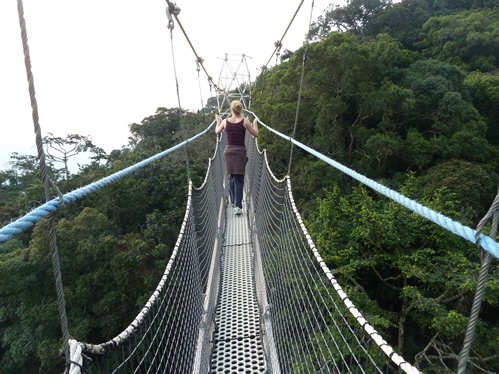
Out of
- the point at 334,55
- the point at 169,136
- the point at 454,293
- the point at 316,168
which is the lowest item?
the point at 454,293

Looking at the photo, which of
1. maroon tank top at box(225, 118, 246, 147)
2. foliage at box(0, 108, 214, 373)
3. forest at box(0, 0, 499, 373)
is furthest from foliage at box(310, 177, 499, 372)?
foliage at box(0, 108, 214, 373)

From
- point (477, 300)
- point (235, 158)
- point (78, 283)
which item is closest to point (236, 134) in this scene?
point (235, 158)

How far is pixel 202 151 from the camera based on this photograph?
10.7m

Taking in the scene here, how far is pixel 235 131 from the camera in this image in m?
2.11

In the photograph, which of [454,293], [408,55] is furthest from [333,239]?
[408,55]

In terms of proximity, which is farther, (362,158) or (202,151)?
(202,151)

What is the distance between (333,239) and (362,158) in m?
3.23

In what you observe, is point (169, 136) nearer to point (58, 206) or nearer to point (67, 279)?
point (67, 279)

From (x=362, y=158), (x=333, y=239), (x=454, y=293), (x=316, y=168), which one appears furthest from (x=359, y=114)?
(x=454, y=293)

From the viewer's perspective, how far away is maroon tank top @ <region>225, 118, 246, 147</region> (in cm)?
209

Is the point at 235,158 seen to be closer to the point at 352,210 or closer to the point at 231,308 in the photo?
the point at 231,308

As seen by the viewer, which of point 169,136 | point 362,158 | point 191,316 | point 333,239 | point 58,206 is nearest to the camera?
point 58,206

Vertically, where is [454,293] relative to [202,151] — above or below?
below

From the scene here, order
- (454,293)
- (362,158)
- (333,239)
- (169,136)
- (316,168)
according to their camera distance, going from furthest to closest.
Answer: (169,136)
(362,158)
(316,168)
(333,239)
(454,293)
